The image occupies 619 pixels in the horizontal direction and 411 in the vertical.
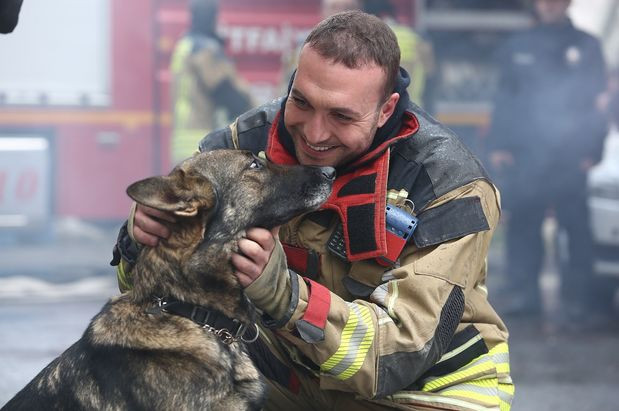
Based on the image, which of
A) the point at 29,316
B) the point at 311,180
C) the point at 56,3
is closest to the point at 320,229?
the point at 311,180

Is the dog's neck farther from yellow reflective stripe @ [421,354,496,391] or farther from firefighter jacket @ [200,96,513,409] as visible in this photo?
yellow reflective stripe @ [421,354,496,391]

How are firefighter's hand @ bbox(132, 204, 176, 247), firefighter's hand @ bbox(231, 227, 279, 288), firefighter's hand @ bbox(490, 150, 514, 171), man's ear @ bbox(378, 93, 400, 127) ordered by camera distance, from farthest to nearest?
firefighter's hand @ bbox(490, 150, 514, 171) → man's ear @ bbox(378, 93, 400, 127) → firefighter's hand @ bbox(132, 204, 176, 247) → firefighter's hand @ bbox(231, 227, 279, 288)

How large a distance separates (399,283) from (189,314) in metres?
0.58

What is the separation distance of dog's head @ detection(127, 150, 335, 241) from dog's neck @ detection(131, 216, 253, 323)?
0.04 meters

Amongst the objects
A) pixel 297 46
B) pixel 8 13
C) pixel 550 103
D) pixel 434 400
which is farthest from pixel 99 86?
pixel 434 400

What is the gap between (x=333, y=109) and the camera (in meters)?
3.03

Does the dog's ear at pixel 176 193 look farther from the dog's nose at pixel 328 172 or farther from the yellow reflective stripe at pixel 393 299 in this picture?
the yellow reflective stripe at pixel 393 299

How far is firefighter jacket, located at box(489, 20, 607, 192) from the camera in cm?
745

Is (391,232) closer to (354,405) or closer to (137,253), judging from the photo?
(354,405)

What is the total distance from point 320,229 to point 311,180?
23cm

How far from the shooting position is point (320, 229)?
3.16 metres

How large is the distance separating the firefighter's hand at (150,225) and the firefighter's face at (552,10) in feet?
16.9

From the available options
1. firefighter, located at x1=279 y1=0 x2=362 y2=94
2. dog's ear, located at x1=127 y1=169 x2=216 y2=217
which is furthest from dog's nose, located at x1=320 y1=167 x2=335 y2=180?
firefighter, located at x1=279 y1=0 x2=362 y2=94

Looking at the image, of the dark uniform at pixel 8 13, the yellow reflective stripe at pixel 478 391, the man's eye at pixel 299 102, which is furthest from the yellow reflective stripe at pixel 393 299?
the dark uniform at pixel 8 13
